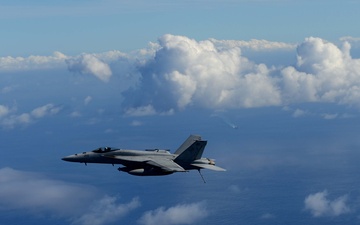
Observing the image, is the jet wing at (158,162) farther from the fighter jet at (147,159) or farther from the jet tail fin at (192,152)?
the jet tail fin at (192,152)

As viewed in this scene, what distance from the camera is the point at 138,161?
85625mm

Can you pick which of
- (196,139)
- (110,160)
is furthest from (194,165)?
(110,160)

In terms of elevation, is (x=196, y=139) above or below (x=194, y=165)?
above

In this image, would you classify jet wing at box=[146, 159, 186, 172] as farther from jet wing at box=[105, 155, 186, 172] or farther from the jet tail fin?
the jet tail fin

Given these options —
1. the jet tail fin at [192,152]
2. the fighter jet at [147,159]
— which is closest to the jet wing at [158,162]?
the fighter jet at [147,159]

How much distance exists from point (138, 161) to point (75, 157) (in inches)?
457

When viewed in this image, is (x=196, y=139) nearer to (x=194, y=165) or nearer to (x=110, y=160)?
(x=194, y=165)

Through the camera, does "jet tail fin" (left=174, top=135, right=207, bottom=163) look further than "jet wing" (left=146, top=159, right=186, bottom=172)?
Yes

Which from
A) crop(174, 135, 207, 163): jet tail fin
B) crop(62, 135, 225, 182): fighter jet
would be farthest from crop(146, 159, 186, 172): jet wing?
crop(174, 135, 207, 163): jet tail fin

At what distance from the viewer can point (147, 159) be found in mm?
86375

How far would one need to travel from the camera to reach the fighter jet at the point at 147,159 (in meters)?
84.3

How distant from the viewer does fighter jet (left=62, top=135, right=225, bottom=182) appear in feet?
277

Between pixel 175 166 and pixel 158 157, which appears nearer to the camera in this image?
pixel 175 166

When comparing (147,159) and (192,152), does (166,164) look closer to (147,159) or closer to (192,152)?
(147,159)
